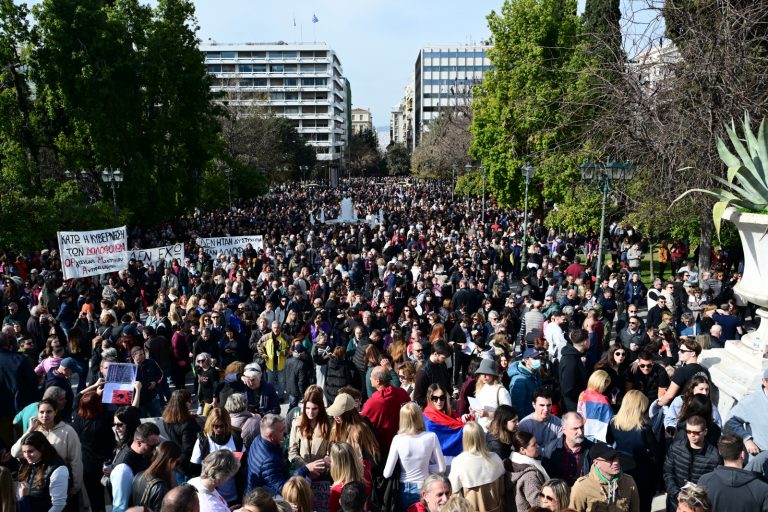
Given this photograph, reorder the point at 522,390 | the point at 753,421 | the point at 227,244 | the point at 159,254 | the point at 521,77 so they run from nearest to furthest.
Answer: the point at 753,421 < the point at 522,390 < the point at 159,254 < the point at 227,244 < the point at 521,77

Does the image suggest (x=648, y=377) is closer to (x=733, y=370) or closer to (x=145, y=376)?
(x=733, y=370)

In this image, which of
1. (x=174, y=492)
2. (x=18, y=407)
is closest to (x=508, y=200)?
(x=18, y=407)

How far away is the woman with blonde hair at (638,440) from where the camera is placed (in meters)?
5.39

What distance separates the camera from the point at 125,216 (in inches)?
950

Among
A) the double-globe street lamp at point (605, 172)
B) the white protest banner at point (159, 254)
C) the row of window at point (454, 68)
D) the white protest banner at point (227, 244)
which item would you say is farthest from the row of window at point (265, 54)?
the double-globe street lamp at point (605, 172)

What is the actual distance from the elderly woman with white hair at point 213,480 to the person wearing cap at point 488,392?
9.14ft

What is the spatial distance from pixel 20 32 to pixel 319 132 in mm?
84415

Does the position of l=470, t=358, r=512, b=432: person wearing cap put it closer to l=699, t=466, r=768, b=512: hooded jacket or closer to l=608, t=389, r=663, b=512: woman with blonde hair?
l=608, t=389, r=663, b=512: woman with blonde hair

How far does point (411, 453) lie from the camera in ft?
16.8

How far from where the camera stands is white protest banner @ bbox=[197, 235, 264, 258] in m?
18.9

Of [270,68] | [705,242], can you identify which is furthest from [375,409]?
[270,68]

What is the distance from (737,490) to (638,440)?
3.67 ft

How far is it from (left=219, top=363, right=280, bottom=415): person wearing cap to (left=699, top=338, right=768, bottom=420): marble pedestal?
15.8 feet

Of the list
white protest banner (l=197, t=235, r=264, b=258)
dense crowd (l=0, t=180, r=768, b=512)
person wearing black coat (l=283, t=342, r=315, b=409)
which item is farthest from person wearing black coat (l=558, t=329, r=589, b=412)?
white protest banner (l=197, t=235, r=264, b=258)
